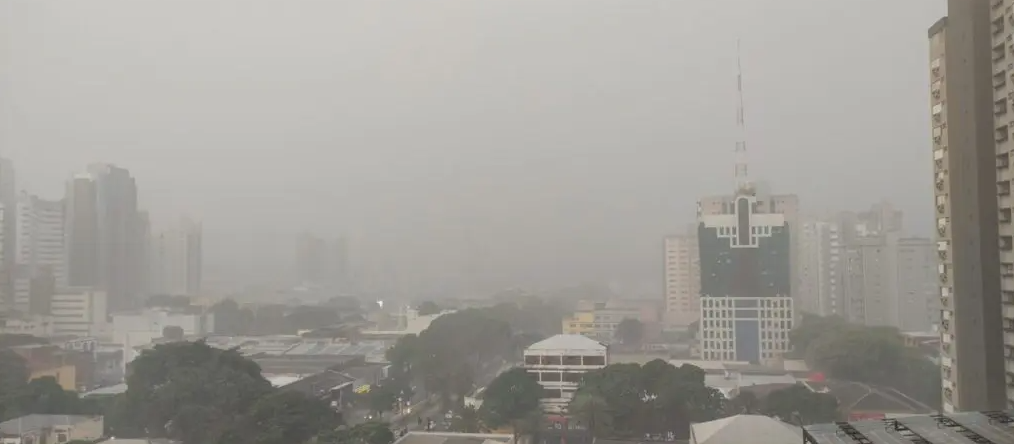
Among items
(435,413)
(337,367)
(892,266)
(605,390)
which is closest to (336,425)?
(435,413)

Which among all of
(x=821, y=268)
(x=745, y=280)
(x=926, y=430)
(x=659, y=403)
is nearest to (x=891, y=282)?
(x=821, y=268)

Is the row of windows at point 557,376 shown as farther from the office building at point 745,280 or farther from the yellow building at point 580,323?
the yellow building at point 580,323

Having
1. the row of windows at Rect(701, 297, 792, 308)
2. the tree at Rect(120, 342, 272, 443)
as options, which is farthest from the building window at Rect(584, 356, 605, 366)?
the tree at Rect(120, 342, 272, 443)

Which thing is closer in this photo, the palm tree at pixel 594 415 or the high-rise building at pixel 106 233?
the palm tree at pixel 594 415

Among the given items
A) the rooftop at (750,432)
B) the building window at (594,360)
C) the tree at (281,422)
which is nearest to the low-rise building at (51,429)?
the tree at (281,422)

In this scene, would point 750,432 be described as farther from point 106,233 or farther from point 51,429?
point 106,233
